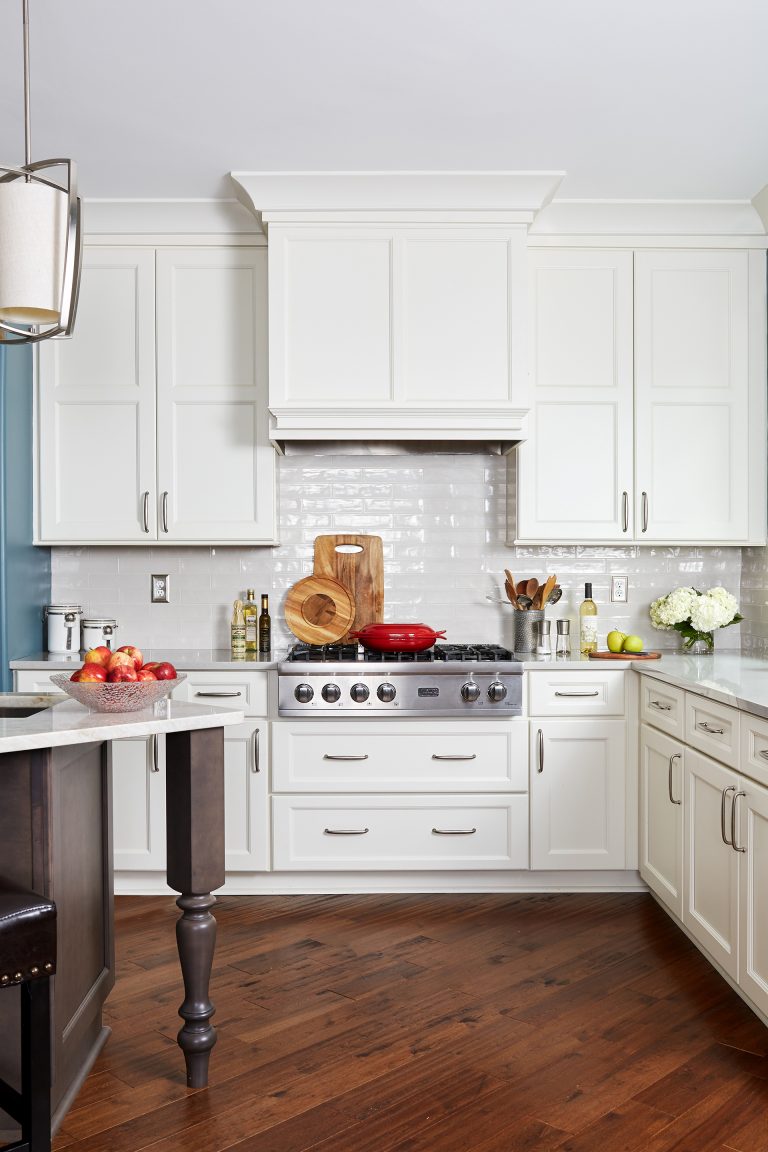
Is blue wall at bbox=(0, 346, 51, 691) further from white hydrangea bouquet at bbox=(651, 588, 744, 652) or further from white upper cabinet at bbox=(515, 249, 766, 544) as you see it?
white hydrangea bouquet at bbox=(651, 588, 744, 652)

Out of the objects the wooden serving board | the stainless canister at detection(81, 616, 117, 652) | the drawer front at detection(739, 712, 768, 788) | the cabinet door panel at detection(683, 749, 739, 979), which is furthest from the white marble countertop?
the wooden serving board

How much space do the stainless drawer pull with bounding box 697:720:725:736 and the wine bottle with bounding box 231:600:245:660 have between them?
1855 mm

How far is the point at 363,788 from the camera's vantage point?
12.4 feet

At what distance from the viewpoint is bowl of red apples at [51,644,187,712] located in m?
2.26

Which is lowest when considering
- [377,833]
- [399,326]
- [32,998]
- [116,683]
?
[377,833]

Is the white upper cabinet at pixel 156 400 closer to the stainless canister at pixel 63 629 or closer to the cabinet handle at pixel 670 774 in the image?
the stainless canister at pixel 63 629

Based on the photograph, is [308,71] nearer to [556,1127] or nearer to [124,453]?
[124,453]

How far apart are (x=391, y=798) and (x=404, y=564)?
1.08 meters

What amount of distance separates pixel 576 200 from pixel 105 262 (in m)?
1.95

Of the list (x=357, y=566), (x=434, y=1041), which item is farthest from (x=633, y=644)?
(x=434, y=1041)

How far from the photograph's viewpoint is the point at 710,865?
116 inches

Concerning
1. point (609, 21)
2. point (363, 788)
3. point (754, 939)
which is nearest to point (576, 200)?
point (609, 21)

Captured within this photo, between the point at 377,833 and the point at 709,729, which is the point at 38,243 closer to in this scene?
the point at 709,729

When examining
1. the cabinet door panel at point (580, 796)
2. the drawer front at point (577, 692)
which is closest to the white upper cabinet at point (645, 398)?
the drawer front at point (577, 692)
